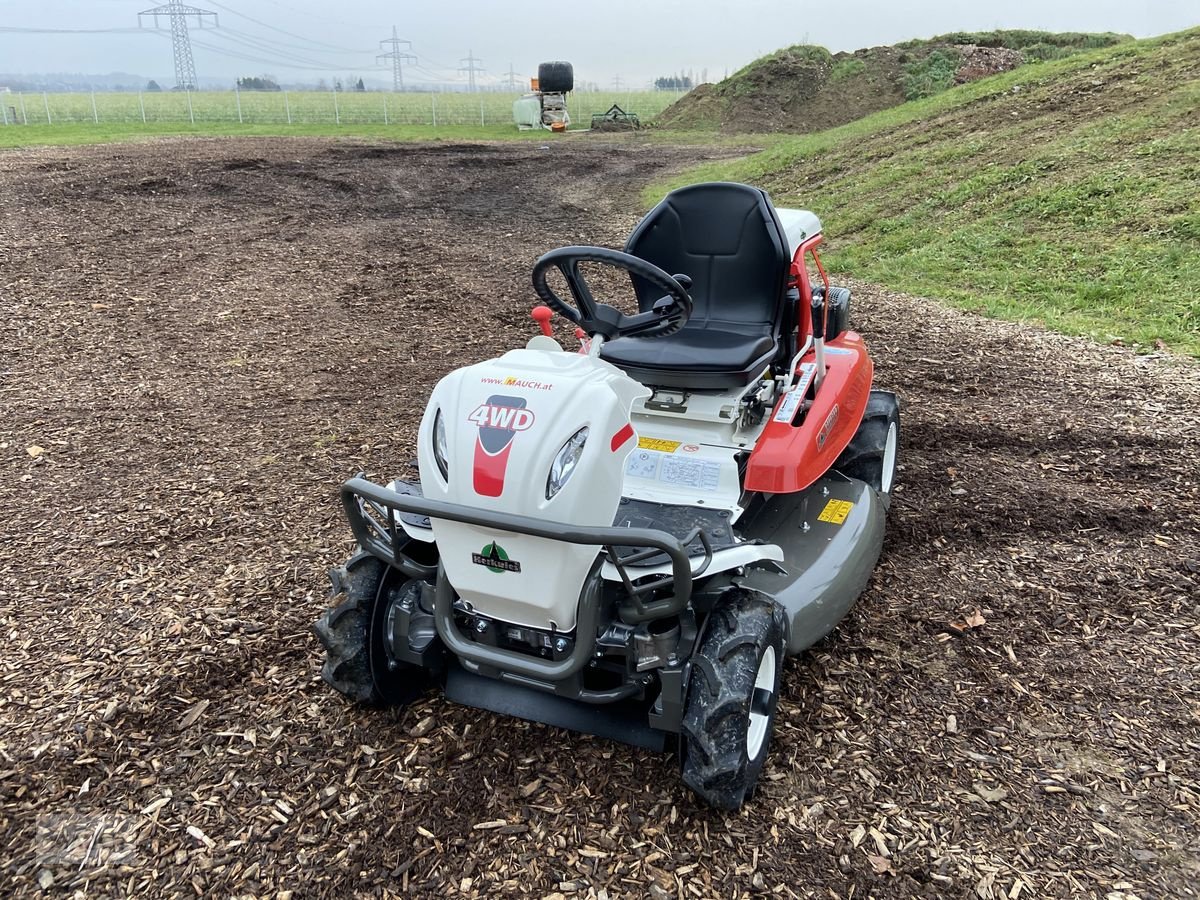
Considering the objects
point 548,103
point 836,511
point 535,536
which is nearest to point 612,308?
point 535,536

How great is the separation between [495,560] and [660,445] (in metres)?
1.35

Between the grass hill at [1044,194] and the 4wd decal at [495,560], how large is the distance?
6050mm

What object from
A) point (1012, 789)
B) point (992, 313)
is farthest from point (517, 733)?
point (992, 313)

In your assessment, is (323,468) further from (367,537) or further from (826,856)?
(826,856)

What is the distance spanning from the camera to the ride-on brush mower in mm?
2234

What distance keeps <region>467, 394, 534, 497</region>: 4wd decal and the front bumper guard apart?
0.07 meters

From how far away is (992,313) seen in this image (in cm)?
754

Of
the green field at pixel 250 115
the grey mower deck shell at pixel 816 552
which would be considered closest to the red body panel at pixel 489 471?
the grey mower deck shell at pixel 816 552

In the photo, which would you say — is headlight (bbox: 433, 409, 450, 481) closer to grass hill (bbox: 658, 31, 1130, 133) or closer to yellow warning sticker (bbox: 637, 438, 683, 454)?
yellow warning sticker (bbox: 637, 438, 683, 454)

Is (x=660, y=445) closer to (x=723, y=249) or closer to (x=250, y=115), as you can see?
(x=723, y=249)

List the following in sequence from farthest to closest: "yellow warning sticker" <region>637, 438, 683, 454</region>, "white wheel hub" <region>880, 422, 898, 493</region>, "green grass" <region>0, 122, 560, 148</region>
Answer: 1. "green grass" <region>0, 122, 560, 148</region>
2. "white wheel hub" <region>880, 422, 898, 493</region>
3. "yellow warning sticker" <region>637, 438, 683, 454</region>

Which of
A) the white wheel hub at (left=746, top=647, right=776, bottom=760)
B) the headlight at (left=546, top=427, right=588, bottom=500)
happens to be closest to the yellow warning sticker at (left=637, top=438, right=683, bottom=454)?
the white wheel hub at (left=746, top=647, right=776, bottom=760)

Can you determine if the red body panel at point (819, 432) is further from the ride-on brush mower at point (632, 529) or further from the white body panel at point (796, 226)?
the white body panel at point (796, 226)

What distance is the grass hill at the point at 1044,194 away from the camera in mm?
7621
